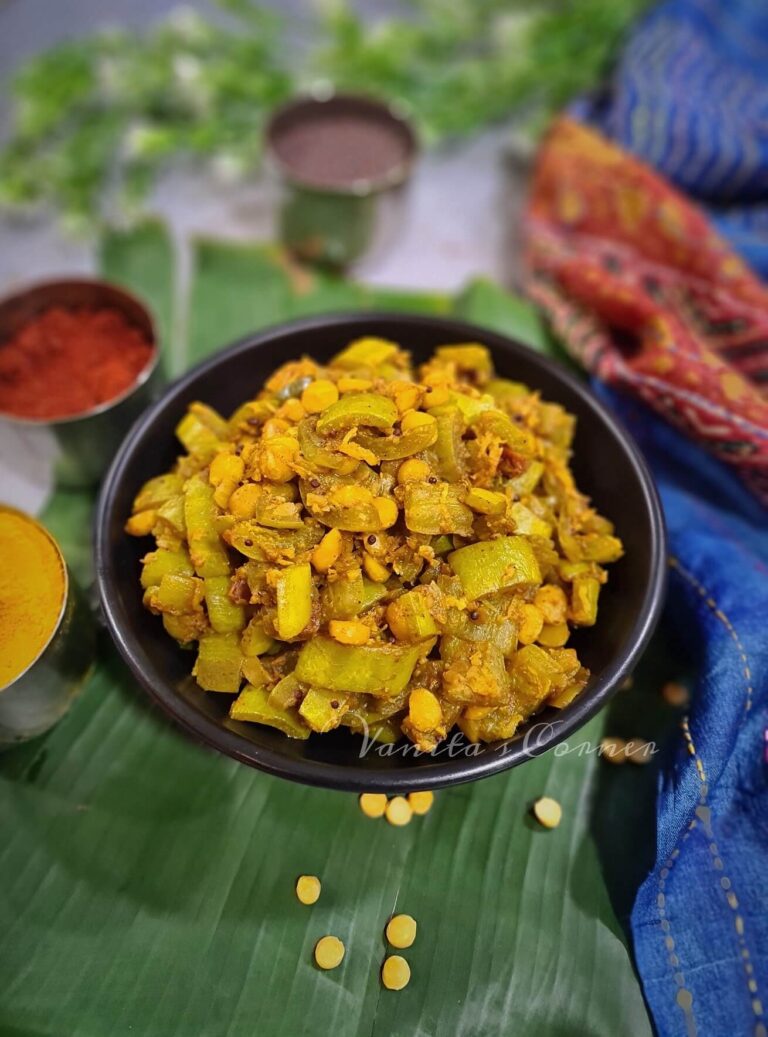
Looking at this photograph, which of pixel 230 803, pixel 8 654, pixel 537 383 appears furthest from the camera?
pixel 537 383

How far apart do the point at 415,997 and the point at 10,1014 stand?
884 mm

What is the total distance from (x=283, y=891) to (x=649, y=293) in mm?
2264

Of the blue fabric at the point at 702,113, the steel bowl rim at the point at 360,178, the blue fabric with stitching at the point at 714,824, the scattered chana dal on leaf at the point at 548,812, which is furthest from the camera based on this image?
the blue fabric at the point at 702,113

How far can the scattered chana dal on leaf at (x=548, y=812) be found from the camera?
192cm

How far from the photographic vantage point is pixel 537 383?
216 centimetres

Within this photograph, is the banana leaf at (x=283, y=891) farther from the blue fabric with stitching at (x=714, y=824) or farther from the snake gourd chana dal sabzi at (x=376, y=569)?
the snake gourd chana dal sabzi at (x=376, y=569)

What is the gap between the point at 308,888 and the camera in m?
1.83

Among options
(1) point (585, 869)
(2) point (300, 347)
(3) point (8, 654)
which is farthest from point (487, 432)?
(3) point (8, 654)

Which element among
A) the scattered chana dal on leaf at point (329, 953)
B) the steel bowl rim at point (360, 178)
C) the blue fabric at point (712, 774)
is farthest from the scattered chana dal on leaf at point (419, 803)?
the steel bowl rim at point (360, 178)

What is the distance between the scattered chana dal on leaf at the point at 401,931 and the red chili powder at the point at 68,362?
1643 millimetres

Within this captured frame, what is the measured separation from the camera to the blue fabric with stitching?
170 cm

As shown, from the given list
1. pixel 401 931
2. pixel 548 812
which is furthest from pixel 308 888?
pixel 548 812

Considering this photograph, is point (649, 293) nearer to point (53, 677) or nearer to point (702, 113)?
point (702, 113)

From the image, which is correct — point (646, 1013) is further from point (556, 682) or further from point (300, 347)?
point (300, 347)
